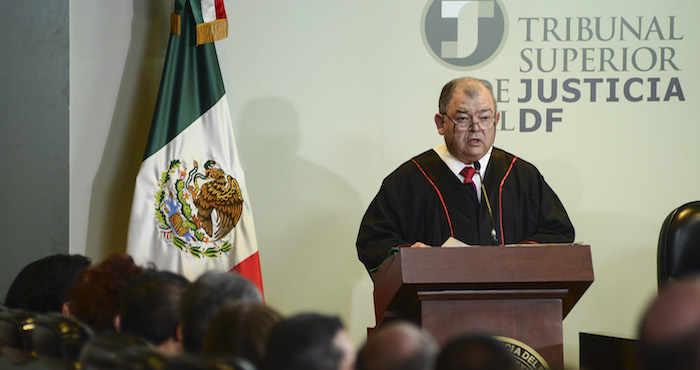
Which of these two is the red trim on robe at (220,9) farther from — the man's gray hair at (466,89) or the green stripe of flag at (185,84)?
the man's gray hair at (466,89)

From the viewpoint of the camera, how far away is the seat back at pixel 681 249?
3.55 m

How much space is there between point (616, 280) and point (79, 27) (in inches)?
146

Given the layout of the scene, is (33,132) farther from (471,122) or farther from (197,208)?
(471,122)

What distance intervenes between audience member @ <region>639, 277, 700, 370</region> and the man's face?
3.15 metres

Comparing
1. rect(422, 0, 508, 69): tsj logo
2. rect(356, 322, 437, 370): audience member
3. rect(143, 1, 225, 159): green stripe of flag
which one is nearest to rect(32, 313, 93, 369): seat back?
rect(356, 322, 437, 370): audience member

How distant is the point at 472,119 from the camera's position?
409 centimetres

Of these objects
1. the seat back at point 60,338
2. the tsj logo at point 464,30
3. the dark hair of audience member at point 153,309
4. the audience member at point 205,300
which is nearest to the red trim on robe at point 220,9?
the tsj logo at point 464,30

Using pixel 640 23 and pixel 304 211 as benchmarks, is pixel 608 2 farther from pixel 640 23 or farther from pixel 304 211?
pixel 304 211

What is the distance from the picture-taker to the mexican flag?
15.5ft

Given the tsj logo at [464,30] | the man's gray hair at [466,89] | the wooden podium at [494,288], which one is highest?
the tsj logo at [464,30]

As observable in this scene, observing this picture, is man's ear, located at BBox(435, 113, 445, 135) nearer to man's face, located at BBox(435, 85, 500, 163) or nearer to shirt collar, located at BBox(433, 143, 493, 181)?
man's face, located at BBox(435, 85, 500, 163)

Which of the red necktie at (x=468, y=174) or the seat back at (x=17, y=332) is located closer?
the seat back at (x=17, y=332)

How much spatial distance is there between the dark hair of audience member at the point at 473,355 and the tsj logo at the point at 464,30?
4.28 meters

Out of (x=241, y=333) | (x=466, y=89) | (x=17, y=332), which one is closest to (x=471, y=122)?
(x=466, y=89)
